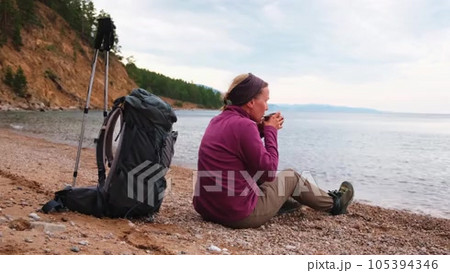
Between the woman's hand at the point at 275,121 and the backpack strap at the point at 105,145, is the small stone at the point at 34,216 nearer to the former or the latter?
the backpack strap at the point at 105,145

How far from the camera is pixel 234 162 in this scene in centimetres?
482

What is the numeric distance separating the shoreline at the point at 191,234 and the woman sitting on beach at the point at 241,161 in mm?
219

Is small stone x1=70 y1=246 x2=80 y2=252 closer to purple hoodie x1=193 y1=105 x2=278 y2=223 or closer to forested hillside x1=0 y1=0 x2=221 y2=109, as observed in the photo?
purple hoodie x1=193 y1=105 x2=278 y2=223

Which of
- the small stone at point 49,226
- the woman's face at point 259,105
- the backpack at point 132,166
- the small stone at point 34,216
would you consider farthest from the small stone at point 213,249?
the small stone at point 34,216

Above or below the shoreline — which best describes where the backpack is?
above

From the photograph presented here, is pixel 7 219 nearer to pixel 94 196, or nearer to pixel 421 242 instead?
pixel 94 196

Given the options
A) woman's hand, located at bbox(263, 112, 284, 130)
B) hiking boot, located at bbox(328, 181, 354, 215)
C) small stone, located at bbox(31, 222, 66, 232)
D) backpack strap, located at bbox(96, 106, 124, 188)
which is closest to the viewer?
small stone, located at bbox(31, 222, 66, 232)

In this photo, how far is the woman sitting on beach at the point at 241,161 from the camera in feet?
15.5

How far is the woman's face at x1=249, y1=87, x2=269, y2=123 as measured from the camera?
4891mm

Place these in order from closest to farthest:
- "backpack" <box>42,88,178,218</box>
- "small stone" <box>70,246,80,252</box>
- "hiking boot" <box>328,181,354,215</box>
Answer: "small stone" <box>70,246,80,252</box> → "backpack" <box>42,88,178,218</box> → "hiking boot" <box>328,181,354,215</box>

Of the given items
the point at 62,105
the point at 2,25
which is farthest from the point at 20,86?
the point at 2,25

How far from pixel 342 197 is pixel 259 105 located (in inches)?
80.1

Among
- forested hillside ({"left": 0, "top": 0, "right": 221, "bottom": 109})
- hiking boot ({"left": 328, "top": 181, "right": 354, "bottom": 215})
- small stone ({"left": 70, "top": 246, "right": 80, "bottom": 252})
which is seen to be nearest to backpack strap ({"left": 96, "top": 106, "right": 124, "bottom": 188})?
small stone ({"left": 70, "top": 246, "right": 80, "bottom": 252})

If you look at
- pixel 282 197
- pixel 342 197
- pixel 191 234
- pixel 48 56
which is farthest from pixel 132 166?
pixel 48 56
